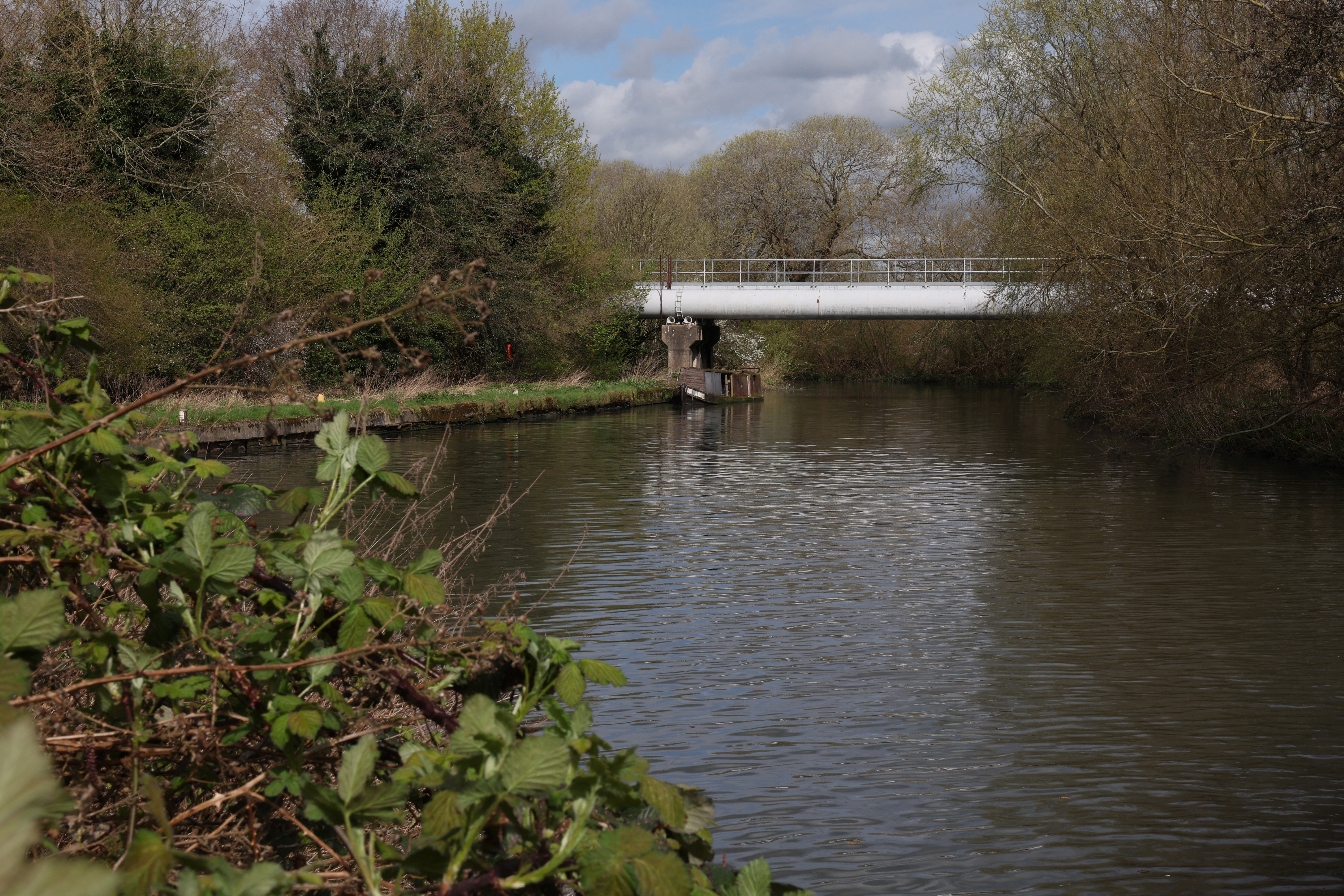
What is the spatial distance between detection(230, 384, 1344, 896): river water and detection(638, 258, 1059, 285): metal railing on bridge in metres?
20.7

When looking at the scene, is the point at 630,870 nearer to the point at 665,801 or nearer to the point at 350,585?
the point at 665,801

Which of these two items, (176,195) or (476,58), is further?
(476,58)

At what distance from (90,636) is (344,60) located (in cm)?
3436

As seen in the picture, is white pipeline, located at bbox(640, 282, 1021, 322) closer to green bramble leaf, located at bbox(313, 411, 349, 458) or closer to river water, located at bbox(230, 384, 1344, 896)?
river water, located at bbox(230, 384, 1344, 896)

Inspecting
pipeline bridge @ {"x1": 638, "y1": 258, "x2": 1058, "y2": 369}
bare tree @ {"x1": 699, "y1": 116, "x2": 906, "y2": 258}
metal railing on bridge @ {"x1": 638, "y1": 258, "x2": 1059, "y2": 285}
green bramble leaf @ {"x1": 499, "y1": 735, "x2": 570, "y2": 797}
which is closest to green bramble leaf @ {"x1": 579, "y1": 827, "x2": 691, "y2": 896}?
green bramble leaf @ {"x1": 499, "y1": 735, "x2": 570, "y2": 797}

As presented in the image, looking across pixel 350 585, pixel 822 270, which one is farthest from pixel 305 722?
pixel 822 270

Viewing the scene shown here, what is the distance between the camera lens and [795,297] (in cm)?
4678

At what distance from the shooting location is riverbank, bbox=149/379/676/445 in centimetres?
2002

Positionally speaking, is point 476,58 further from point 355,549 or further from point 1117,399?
point 355,549

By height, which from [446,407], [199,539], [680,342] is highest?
[680,342]

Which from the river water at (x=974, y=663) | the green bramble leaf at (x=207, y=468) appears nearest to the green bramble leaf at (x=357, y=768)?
the green bramble leaf at (x=207, y=468)

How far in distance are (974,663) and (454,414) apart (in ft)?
73.1

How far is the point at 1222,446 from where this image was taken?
22.4 m

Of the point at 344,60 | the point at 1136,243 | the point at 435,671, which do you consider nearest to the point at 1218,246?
the point at 1136,243
